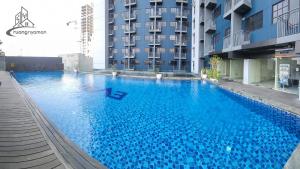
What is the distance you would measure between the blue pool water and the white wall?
148 feet

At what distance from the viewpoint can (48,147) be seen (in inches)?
223

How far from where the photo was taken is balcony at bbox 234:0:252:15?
2033 centimetres

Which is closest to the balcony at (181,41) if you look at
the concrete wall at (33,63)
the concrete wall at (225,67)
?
the concrete wall at (225,67)

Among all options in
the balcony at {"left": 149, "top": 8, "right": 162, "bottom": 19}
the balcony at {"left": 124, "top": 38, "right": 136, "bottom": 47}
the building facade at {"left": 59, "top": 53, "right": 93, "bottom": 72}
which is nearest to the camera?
the balcony at {"left": 149, "top": 8, "right": 162, "bottom": 19}

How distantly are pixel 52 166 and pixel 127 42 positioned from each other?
5185cm

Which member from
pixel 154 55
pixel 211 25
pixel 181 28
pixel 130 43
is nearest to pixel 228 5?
pixel 211 25

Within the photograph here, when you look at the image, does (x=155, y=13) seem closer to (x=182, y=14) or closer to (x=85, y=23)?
(x=182, y=14)

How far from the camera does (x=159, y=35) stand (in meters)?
52.7

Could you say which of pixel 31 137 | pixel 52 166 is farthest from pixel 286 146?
pixel 31 137

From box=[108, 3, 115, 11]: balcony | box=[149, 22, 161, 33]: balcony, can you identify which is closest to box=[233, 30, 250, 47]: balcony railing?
box=[149, 22, 161, 33]: balcony

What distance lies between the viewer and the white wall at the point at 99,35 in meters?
59.2

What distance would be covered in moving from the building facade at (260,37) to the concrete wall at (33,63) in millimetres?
39573

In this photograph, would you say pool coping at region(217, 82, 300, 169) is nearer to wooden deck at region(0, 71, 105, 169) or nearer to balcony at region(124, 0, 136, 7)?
wooden deck at region(0, 71, 105, 169)

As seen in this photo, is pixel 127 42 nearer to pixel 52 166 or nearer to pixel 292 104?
pixel 292 104
